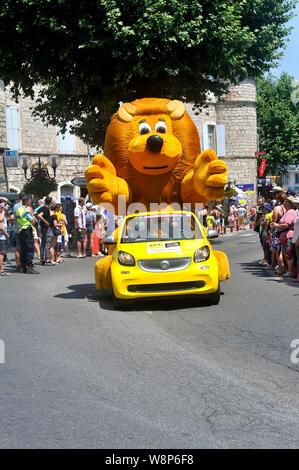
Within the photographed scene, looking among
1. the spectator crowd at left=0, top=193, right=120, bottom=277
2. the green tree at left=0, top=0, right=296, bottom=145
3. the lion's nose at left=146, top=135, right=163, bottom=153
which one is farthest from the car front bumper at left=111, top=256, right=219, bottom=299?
the green tree at left=0, top=0, right=296, bottom=145

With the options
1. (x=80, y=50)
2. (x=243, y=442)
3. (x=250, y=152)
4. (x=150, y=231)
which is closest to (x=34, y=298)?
(x=150, y=231)

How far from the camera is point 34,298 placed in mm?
12062

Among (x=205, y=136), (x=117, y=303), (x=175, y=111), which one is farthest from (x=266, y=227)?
(x=205, y=136)

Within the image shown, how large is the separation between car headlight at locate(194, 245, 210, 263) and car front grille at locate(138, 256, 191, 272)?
14cm

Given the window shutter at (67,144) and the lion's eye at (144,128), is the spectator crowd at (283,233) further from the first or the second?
the window shutter at (67,144)

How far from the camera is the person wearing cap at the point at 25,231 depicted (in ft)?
54.0

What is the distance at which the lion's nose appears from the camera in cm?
1284

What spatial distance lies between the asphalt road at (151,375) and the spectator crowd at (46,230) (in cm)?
329

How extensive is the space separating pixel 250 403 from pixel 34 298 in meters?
7.35

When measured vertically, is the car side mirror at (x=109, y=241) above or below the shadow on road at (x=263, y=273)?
above

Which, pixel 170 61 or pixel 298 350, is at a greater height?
pixel 170 61

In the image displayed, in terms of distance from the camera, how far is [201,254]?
10.5 m

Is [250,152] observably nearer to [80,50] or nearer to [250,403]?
[80,50]

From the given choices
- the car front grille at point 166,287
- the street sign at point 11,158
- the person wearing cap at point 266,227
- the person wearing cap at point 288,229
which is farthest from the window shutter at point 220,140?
the car front grille at point 166,287
